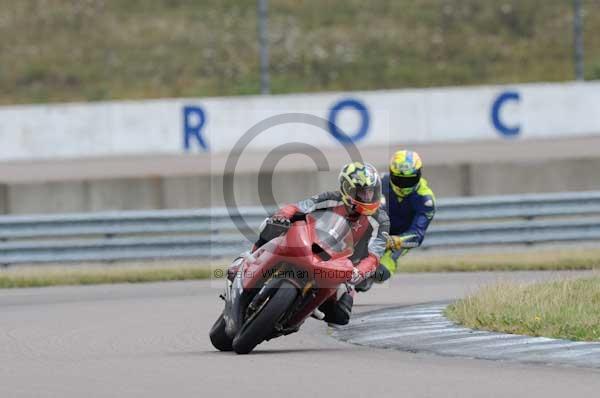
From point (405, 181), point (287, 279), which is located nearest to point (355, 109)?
point (405, 181)

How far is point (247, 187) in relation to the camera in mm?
20766

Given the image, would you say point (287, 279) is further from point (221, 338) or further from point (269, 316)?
point (221, 338)

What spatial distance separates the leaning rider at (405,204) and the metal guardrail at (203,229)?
17.0ft

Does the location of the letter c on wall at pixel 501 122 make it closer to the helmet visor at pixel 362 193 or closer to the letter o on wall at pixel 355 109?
the letter o on wall at pixel 355 109

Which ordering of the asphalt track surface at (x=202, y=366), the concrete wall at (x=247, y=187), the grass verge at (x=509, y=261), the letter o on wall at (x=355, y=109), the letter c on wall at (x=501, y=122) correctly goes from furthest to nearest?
the letter c on wall at (x=501, y=122) → the letter o on wall at (x=355, y=109) → the concrete wall at (x=247, y=187) → the grass verge at (x=509, y=261) → the asphalt track surface at (x=202, y=366)

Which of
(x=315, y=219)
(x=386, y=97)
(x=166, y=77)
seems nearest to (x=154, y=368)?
(x=315, y=219)

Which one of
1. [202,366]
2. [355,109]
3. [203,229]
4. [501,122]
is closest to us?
[202,366]

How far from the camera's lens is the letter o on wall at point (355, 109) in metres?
26.8

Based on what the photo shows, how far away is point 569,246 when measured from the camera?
62.1 feet

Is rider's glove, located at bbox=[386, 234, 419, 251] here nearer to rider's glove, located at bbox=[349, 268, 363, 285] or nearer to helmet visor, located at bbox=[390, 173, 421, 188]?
helmet visor, located at bbox=[390, 173, 421, 188]

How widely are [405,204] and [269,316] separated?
4.29 m

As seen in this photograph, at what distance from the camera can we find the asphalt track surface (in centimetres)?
770

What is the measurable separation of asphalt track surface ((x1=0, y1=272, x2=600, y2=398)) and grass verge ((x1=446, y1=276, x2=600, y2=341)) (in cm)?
105

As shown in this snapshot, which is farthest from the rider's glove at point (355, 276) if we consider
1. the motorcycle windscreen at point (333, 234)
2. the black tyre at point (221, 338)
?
the black tyre at point (221, 338)
